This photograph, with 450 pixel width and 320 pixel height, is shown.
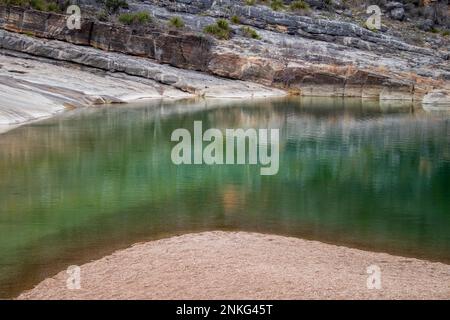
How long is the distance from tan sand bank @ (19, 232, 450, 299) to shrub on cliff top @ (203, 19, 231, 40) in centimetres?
5549

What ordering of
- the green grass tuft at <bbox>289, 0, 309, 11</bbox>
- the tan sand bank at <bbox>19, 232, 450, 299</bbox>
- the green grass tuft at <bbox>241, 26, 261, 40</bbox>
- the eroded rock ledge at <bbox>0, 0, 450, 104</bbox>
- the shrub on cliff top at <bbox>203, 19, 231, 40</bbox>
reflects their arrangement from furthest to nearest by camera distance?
the green grass tuft at <bbox>289, 0, 309, 11</bbox> → the green grass tuft at <bbox>241, 26, 261, 40</bbox> → the shrub on cliff top at <bbox>203, 19, 231, 40</bbox> → the eroded rock ledge at <bbox>0, 0, 450, 104</bbox> → the tan sand bank at <bbox>19, 232, 450, 299</bbox>

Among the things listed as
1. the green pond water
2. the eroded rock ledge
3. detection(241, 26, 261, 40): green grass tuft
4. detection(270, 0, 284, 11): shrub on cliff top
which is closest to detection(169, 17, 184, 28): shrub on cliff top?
the eroded rock ledge

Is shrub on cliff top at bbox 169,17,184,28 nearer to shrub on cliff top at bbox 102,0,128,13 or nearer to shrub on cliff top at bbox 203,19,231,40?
shrub on cliff top at bbox 203,19,231,40

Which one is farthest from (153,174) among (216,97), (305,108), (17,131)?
(216,97)

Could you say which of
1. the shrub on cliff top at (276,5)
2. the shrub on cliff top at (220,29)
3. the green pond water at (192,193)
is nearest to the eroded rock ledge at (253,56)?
the shrub on cliff top at (220,29)

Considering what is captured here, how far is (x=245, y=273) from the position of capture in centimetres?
1085

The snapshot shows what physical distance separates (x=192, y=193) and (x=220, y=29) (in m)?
51.1

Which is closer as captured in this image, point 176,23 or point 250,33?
point 176,23

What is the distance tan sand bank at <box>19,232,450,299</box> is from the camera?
32.7 ft

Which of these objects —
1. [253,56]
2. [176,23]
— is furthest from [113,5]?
[253,56]

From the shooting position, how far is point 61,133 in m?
30.6

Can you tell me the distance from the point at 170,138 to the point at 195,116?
415 inches

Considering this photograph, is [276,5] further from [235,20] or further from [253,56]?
[253,56]

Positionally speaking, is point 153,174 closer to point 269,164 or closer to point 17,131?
point 269,164
